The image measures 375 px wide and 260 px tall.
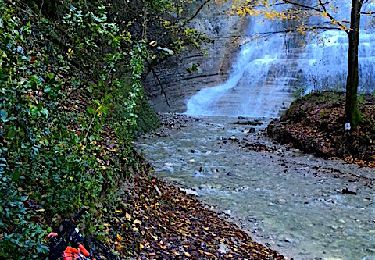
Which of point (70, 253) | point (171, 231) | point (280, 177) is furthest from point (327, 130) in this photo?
point (70, 253)

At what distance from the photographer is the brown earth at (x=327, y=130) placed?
33.8 ft

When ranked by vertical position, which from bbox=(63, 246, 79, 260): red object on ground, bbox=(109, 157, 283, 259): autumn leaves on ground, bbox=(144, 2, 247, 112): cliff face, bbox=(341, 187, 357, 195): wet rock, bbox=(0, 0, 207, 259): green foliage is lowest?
bbox=(341, 187, 357, 195): wet rock

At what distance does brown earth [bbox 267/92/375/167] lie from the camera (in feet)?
33.8

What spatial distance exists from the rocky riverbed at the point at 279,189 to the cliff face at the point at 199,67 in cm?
993

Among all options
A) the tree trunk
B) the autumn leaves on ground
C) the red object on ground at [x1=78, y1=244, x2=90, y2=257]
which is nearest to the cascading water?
the tree trunk

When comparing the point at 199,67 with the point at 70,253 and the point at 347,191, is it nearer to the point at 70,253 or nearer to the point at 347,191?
the point at 347,191

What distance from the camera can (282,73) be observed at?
21.9m

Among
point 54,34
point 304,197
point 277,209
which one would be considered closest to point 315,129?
point 304,197

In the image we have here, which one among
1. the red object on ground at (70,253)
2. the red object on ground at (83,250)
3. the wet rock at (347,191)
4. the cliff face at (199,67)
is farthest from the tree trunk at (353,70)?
the cliff face at (199,67)

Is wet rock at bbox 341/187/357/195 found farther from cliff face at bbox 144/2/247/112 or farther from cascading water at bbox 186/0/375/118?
cliff face at bbox 144/2/247/112

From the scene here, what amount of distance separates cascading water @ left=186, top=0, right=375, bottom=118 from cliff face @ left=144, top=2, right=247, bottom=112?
67 centimetres

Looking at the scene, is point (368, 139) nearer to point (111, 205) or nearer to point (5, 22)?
point (111, 205)

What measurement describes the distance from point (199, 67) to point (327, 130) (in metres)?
13.9

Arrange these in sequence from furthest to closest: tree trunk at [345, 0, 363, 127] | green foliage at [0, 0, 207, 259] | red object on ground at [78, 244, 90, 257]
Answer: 1. tree trunk at [345, 0, 363, 127]
2. red object on ground at [78, 244, 90, 257]
3. green foliage at [0, 0, 207, 259]
